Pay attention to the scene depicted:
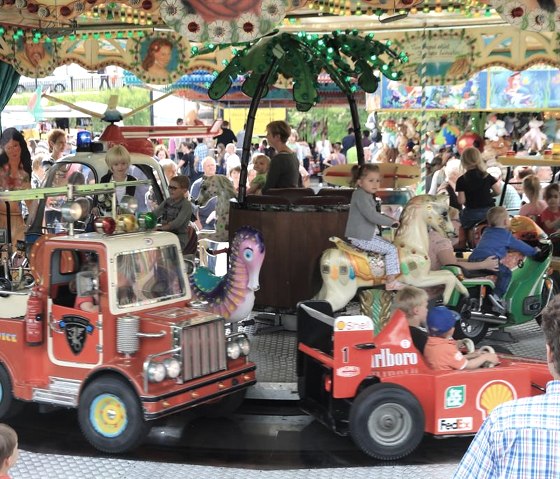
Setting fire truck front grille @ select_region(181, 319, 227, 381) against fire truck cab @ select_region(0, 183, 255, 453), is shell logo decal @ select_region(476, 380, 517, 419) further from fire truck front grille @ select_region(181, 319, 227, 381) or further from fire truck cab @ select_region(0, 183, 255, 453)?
fire truck front grille @ select_region(181, 319, 227, 381)

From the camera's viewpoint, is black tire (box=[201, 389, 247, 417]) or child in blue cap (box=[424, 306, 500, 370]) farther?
black tire (box=[201, 389, 247, 417])

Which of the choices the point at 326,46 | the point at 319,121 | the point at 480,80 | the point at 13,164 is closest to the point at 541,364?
the point at 326,46

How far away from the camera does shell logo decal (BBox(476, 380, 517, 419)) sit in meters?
5.51

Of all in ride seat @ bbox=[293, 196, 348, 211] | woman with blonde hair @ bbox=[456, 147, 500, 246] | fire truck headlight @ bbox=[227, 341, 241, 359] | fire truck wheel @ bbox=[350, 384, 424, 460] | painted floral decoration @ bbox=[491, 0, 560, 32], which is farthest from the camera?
woman with blonde hair @ bbox=[456, 147, 500, 246]

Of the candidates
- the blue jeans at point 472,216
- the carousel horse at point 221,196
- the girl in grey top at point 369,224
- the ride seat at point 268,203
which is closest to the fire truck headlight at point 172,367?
the girl in grey top at point 369,224

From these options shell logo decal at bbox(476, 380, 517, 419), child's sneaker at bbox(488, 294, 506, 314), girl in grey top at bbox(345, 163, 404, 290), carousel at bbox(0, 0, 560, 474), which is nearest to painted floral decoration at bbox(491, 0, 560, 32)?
carousel at bbox(0, 0, 560, 474)

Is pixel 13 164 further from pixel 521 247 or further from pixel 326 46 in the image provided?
pixel 521 247

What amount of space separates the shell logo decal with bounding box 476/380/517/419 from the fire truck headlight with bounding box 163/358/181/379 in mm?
1847

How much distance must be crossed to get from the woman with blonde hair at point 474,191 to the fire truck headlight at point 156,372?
5.17 meters

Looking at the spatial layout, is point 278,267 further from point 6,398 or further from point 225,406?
point 6,398

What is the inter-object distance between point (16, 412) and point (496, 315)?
4.17 meters

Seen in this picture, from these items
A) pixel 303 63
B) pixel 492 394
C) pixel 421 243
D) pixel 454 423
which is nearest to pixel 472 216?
pixel 421 243

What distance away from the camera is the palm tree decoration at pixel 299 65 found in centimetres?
853

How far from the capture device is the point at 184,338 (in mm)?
5680
